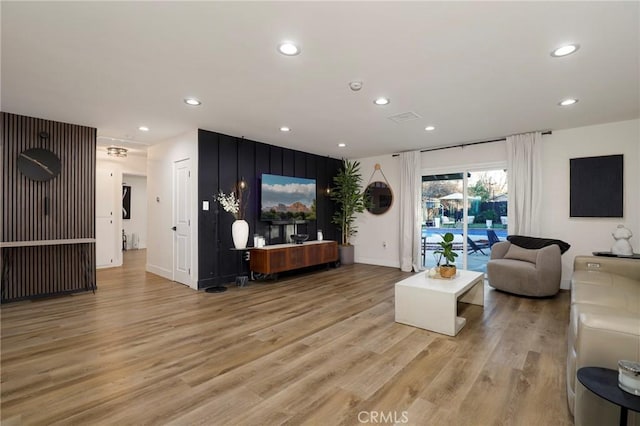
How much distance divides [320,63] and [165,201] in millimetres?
4454

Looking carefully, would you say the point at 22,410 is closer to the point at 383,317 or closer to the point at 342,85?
the point at 383,317

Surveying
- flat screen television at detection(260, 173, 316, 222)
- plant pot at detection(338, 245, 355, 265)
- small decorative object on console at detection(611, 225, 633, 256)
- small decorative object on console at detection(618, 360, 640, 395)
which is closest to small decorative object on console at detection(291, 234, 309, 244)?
flat screen television at detection(260, 173, 316, 222)

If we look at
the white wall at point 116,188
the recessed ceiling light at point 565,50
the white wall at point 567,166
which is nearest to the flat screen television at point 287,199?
the white wall at point 567,166

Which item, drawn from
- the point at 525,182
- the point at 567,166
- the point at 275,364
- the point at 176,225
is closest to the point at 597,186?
the point at 567,166

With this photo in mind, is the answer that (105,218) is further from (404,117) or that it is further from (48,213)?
(404,117)

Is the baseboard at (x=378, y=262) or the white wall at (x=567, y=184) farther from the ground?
the white wall at (x=567, y=184)

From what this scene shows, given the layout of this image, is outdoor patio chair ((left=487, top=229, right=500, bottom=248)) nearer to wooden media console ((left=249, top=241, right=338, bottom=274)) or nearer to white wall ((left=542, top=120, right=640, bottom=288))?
white wall ((left=542, top=120, right=640, bottom=288))

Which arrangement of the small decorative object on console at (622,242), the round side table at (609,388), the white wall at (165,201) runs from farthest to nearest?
the white wall at (165,201) → the small decorative object on console at (622,242) → the round side table at (609,388)

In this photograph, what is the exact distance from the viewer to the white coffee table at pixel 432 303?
308 centimetres

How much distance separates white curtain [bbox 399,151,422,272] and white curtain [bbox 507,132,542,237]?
1.72 m

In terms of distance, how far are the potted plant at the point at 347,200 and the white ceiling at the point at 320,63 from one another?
108 inches

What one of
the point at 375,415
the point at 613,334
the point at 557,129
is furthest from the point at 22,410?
the point at 557,129

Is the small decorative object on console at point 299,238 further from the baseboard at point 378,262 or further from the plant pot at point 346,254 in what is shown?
the baseboard at point 378,262

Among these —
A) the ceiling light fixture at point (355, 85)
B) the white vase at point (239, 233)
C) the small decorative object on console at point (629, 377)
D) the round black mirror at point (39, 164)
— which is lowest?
the small decorative object on console at point (629, 377)
